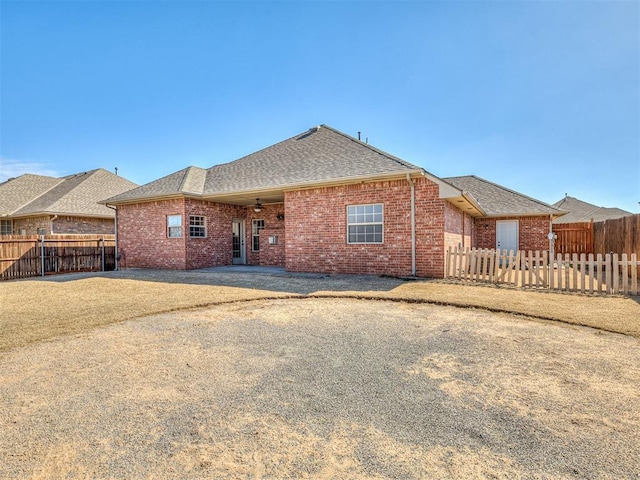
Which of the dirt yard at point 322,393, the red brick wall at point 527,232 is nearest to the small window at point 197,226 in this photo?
the dirt yard at point 322,393

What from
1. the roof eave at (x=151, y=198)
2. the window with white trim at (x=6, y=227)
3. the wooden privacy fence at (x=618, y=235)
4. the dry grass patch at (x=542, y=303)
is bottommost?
the dry grass patch at (x=542, y=303)

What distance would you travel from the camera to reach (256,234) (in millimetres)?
16875

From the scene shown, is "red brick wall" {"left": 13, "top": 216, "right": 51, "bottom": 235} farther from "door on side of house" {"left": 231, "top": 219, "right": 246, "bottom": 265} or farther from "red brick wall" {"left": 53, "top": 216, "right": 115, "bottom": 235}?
"door on side of house" {"left": 231, "top": 219, "right": 246, "bottom": 265}

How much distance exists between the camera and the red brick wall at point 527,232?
1780 cm

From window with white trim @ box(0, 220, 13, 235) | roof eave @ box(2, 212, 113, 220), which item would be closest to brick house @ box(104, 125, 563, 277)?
roof eave @ box(2, 212, 113, 220)

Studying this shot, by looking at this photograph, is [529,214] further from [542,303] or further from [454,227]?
[542,303]

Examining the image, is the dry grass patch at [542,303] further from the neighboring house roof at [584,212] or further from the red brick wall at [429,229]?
the neighboring house roof at [584,212]

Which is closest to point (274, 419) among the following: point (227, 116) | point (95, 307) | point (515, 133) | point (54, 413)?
point (54, 413)

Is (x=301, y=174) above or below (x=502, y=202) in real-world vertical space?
above

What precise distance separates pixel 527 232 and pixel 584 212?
1846 cm

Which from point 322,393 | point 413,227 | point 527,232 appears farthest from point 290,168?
point 527,232

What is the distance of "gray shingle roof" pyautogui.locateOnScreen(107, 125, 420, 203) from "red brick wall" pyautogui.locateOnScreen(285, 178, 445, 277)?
597 mm

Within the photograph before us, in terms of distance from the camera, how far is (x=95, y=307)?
23.4 feet

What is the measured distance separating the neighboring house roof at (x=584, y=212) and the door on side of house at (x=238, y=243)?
2690 cm
